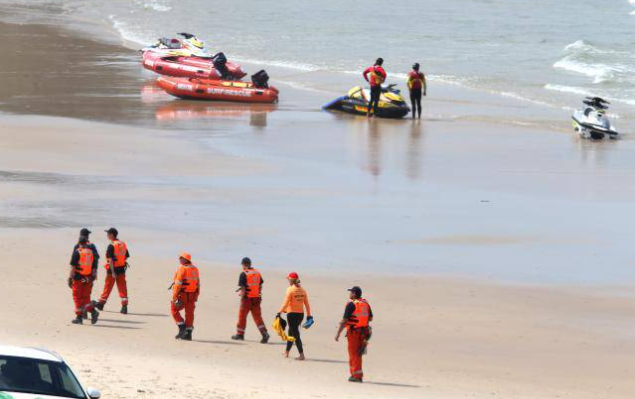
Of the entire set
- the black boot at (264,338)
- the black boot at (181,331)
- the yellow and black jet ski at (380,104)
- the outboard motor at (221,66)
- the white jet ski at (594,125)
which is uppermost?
the outboard motor at (221,66)

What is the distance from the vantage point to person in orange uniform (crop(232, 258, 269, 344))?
45.0 feet

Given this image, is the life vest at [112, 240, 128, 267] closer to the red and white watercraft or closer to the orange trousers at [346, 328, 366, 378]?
the orange trousers at [346, 328, 366, 378]

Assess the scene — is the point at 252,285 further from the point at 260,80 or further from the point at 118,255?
the point at 260,80

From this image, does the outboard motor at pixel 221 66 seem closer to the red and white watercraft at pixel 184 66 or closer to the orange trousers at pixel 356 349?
the red and white watercraft at pixel 184 66

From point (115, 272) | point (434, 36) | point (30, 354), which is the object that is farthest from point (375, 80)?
point (434, 36)

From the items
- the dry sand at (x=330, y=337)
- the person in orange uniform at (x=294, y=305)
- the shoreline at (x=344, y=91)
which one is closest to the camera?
the dry sand at (x=330, y=337)

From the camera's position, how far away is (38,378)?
909 cm

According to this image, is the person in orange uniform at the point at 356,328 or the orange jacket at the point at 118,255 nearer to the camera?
the person in orange uniform at the point at 356,328

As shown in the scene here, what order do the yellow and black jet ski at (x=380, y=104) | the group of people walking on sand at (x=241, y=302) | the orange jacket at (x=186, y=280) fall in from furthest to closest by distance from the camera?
the yellow and black jet ski at (x=380, y=104) < the orange jacket at (x=186, y=280) < the group of people walking on sand at (x=241, y=302)

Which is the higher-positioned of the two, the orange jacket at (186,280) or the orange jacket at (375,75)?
the orange jacket at (375,75)

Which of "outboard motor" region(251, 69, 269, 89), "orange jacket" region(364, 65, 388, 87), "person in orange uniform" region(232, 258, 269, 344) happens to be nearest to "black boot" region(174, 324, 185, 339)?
"person in orange uniform" region(232, 258, 269, 344)

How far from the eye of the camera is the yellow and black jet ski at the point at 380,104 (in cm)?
3161

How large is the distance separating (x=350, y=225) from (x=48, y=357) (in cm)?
1057

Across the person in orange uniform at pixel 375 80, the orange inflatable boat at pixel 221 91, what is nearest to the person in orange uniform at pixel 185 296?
the person in orange uniform at pixel 375 80
